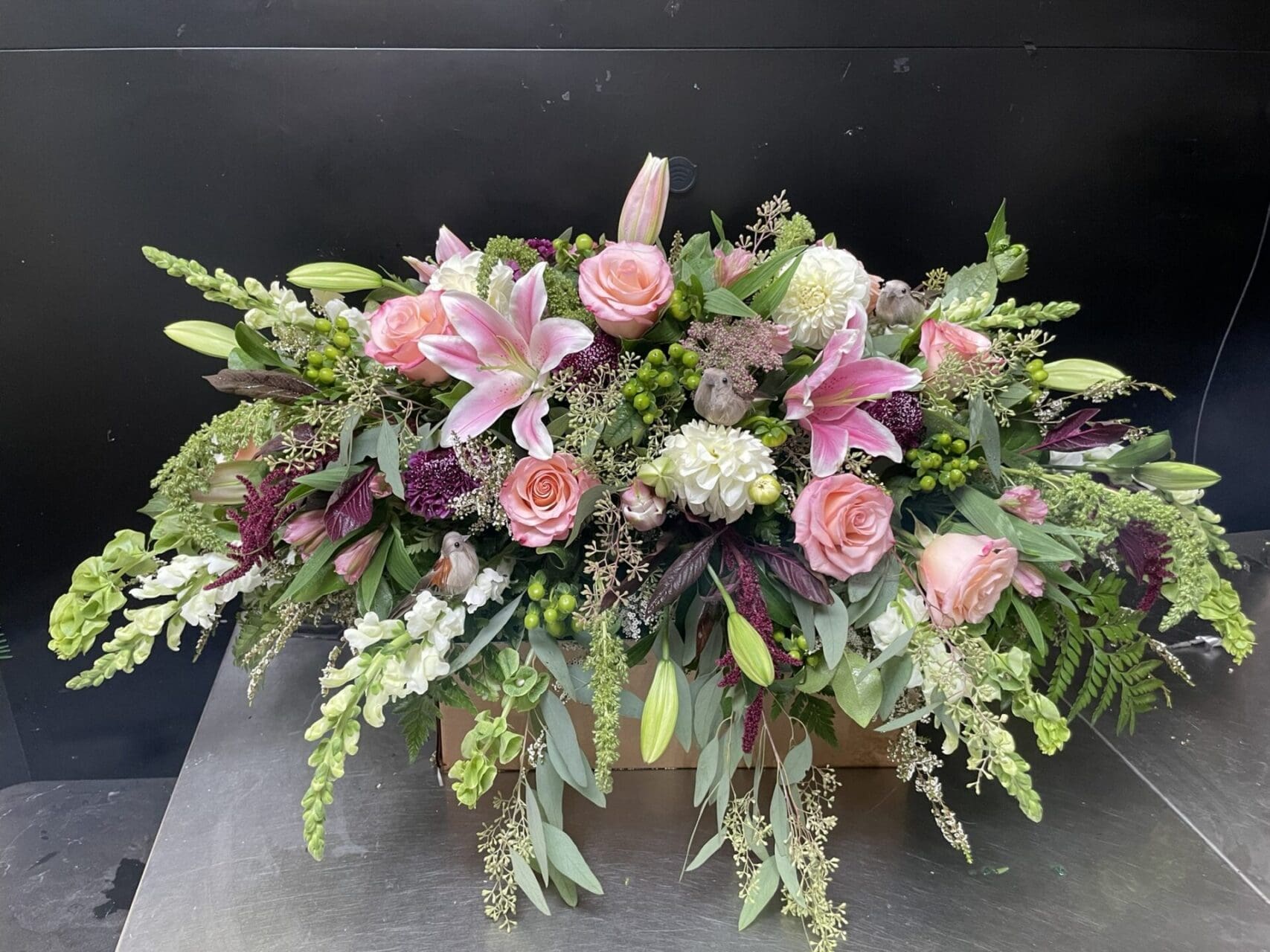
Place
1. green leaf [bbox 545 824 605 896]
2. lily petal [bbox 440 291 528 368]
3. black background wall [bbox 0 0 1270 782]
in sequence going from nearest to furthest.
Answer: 1. lily petal [bbox 440 291 528 368]
2. green leaf [bbox 545 824 605 896]
3. black background wall [bbox 0 0 1270 782]

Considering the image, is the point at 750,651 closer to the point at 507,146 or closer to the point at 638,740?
the point at 638,740

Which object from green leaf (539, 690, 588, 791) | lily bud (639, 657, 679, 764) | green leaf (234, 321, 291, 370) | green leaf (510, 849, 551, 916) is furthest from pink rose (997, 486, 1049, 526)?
green leaf (234, 321, 291, 370)

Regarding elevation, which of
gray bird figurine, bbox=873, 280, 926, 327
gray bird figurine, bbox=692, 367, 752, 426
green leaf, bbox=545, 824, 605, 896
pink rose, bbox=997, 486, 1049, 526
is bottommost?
green leaf, bbox=545, 824, 605, 896

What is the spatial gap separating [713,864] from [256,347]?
673 millimetres

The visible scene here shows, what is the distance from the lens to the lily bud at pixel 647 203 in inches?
A: 26.1

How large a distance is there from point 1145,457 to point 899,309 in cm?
28

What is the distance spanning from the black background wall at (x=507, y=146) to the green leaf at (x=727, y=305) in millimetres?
526

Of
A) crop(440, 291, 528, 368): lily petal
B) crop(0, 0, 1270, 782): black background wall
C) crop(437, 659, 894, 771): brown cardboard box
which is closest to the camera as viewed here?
crop(440, 291, 528, 368): lily petal

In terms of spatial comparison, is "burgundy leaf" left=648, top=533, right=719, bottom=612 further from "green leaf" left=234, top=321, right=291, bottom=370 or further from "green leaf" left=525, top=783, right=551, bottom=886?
"green leaf" left=234, top=321, right=291, bottom=370

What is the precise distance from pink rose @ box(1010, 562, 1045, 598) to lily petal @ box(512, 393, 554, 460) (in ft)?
1.35

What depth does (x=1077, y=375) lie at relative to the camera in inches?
28.8

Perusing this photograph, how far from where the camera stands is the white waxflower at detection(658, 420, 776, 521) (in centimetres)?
59

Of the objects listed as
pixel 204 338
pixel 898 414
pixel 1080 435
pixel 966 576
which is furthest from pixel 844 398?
pixel 204 338

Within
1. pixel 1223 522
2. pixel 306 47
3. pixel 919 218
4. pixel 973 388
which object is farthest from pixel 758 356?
pixel 1223 522
